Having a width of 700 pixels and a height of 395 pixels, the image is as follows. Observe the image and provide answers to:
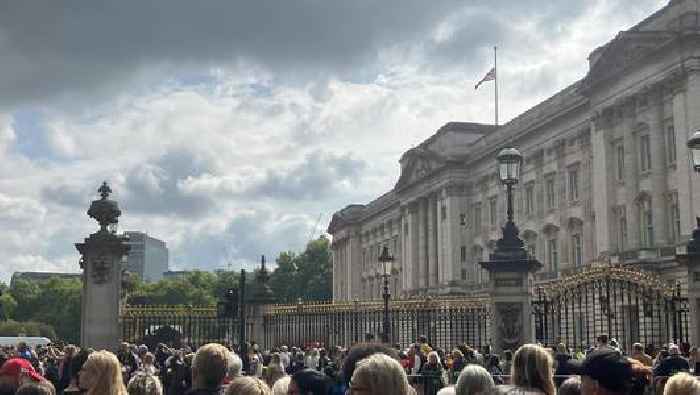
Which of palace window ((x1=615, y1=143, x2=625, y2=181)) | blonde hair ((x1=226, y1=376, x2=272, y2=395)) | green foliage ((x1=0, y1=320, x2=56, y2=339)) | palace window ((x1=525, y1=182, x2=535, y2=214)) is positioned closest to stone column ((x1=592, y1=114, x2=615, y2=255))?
palace window ((x1=615, y1=143, x2=625, y2=181))

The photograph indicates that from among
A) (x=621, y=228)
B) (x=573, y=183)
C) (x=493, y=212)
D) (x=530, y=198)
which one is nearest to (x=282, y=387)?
(x=621, y=228)

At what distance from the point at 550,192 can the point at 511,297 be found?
42.8 metres

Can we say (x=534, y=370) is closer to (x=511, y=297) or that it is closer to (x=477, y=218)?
(x=511, y=297)

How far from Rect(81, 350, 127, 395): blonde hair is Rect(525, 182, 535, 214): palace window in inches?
2324

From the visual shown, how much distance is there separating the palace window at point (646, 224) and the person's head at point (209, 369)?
142ft

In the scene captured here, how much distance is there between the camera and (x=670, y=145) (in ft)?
152

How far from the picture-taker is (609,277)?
69.5 ft

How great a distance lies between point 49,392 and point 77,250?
20501 mm

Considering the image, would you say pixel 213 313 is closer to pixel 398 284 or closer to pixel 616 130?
pixel 616 130

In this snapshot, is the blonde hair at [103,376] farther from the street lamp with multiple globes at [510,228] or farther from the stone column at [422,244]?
the stone column at [422,244]

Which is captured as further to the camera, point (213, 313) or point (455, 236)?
point (455, 236)

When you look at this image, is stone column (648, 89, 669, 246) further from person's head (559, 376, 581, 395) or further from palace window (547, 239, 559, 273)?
person's head (559, 376, 581, 395)

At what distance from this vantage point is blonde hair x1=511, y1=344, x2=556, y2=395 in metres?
6.95

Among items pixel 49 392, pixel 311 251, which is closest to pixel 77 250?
pixel 49 392
